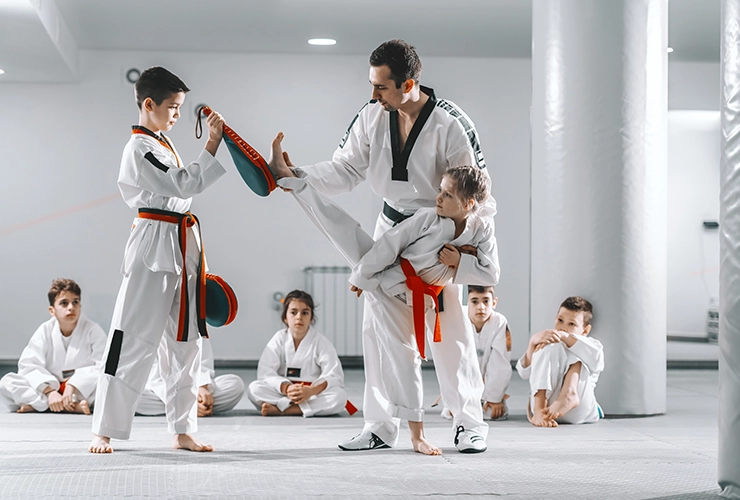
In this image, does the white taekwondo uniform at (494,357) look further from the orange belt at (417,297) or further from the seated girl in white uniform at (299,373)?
the orange belt at (417,297)

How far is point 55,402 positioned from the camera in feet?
13.9

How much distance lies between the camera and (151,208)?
299cm

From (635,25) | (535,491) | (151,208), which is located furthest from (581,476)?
(635,25)

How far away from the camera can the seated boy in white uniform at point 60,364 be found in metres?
4.28

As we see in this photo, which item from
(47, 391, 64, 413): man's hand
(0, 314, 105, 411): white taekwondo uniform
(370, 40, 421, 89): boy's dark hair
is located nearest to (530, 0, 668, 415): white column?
(370, 40, 421, 89): boy's dark hair


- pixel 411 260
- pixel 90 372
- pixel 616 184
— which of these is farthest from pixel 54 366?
pixel 616 184

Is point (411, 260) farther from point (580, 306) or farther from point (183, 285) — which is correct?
point (580, 306)

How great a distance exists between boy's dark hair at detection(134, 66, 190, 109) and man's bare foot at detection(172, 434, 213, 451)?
124 centimetres

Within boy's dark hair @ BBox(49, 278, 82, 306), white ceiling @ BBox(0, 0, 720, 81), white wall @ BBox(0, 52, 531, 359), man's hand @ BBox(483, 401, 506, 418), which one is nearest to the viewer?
man's hand @ BBox(483, 401, 506, 418)

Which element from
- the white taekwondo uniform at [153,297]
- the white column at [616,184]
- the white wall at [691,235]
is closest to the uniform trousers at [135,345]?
the white taekwondo uniform at [153,297]

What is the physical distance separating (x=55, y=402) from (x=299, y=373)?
49.7 inches

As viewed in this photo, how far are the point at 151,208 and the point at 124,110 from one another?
155 inches

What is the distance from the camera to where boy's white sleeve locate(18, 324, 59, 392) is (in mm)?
4309

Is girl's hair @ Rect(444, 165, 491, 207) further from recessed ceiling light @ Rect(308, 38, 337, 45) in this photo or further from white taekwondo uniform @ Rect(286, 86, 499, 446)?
recessed ceiling light @ Rect(308, 38, 337, 45)
